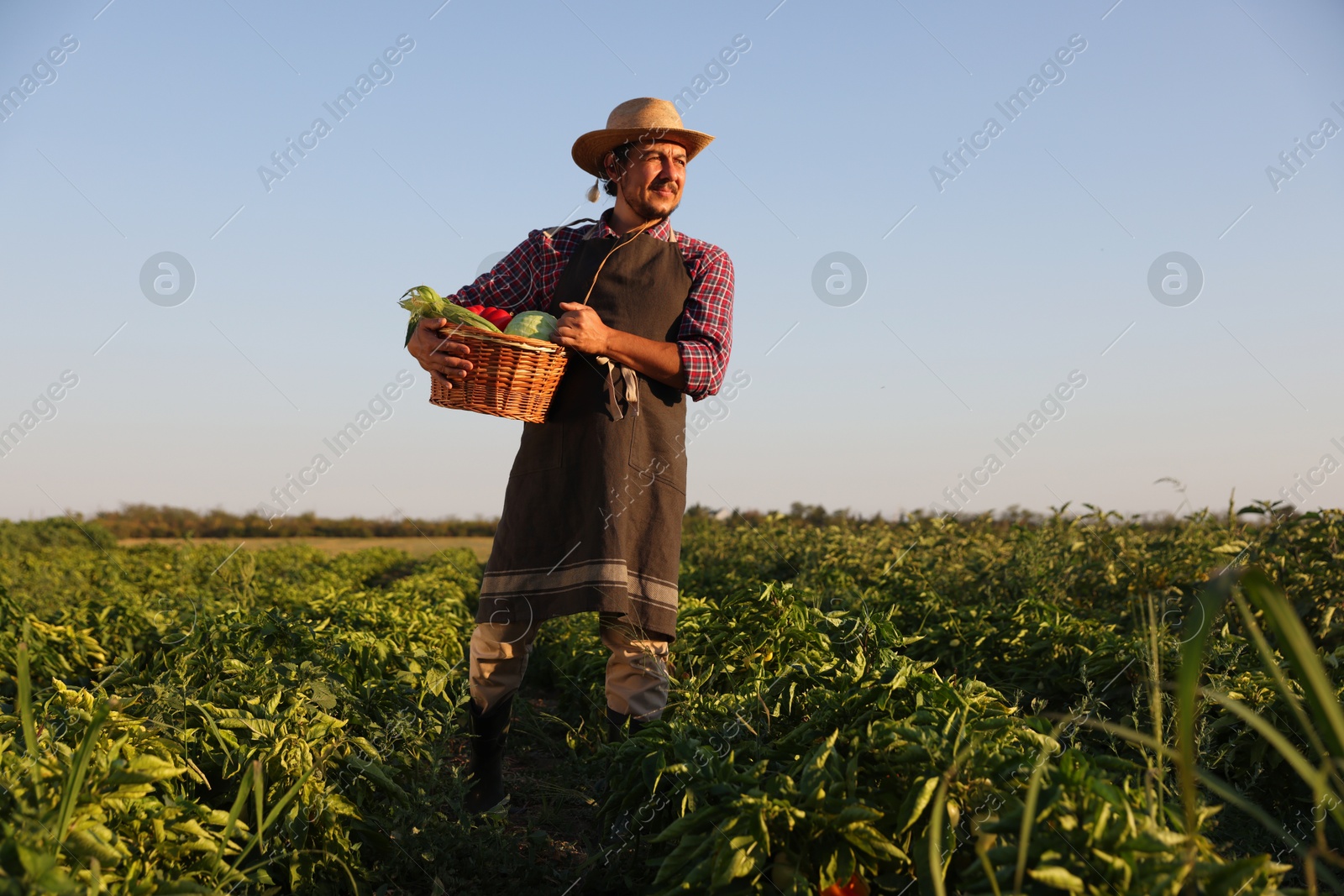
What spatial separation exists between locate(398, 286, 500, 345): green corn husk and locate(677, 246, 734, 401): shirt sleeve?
61 centimetres

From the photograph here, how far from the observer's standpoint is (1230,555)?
4.49 m

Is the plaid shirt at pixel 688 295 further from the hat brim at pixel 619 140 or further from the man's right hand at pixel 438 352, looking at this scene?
the man's right hand at pixel 438 352

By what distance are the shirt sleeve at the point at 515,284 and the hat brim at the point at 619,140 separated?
0.31 metres

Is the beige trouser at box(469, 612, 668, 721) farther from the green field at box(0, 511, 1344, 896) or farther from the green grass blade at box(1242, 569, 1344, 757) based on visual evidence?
the green grass blade at box(1242, 569, 1344, 757)

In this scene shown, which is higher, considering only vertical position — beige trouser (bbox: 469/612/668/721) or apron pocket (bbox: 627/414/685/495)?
apron pocket (bbox: 627/414/685/495)

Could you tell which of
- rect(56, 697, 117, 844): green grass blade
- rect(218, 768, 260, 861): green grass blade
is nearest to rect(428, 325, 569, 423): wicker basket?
rect(218, 768, 260, 861): green grass blade

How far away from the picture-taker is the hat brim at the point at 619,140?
3086 mm

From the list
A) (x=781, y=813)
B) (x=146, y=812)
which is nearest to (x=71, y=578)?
(x=146, y=812)

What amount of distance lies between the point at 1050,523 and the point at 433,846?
14.4 ft

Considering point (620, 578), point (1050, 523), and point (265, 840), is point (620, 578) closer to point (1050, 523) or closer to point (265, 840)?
point (265, 840)

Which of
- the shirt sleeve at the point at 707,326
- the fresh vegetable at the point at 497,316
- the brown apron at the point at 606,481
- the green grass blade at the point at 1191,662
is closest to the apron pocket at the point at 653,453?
the brown apron at the point at 606,481

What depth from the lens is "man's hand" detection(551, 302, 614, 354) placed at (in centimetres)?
279

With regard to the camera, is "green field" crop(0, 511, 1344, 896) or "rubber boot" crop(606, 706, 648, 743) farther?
"rubber boot" crop(606, 706, 648, 743)

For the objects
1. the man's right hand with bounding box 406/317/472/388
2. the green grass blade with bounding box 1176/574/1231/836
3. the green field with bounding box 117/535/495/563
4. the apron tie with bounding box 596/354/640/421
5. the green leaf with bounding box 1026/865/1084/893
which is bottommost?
the green leaf with bounding box 1026/865/1084/893
